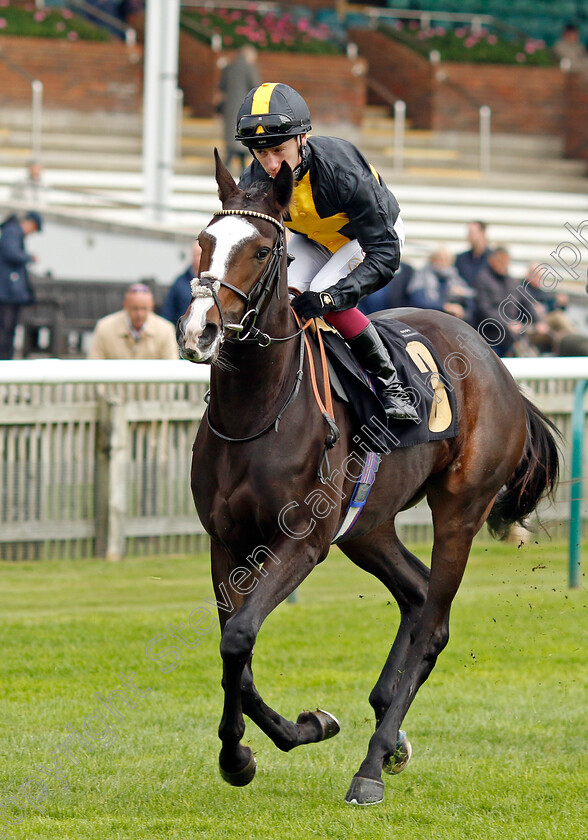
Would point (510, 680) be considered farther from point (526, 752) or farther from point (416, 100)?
point (416, 100)

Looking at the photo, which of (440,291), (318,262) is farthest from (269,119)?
(440,291)

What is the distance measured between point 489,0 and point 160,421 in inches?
742

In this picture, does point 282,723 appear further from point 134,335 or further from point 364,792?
point 134,335

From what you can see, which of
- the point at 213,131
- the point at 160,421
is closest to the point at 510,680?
the point at 160,421

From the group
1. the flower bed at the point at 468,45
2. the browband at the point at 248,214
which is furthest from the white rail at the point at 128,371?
the flower bed at the point at 468,45

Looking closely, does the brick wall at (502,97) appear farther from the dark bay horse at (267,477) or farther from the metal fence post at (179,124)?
the dark bay horse at (267,477)

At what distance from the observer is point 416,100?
21.4 m

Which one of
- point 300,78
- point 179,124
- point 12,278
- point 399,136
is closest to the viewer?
point 12,278

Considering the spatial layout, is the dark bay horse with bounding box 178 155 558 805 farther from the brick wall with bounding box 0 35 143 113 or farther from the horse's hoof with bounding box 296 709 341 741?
the brick wall with bounding box 0 35 143 113

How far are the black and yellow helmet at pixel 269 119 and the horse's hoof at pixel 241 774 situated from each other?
80.0 inches

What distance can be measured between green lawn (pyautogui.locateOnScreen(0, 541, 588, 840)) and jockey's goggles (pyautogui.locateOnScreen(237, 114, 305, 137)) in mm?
2242

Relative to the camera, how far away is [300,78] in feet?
65.9

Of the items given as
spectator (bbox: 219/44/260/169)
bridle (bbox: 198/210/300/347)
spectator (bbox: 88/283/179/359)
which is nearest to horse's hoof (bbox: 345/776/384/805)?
bridle (bbox: 198/210/300/347)

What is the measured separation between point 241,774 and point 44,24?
1730cm
